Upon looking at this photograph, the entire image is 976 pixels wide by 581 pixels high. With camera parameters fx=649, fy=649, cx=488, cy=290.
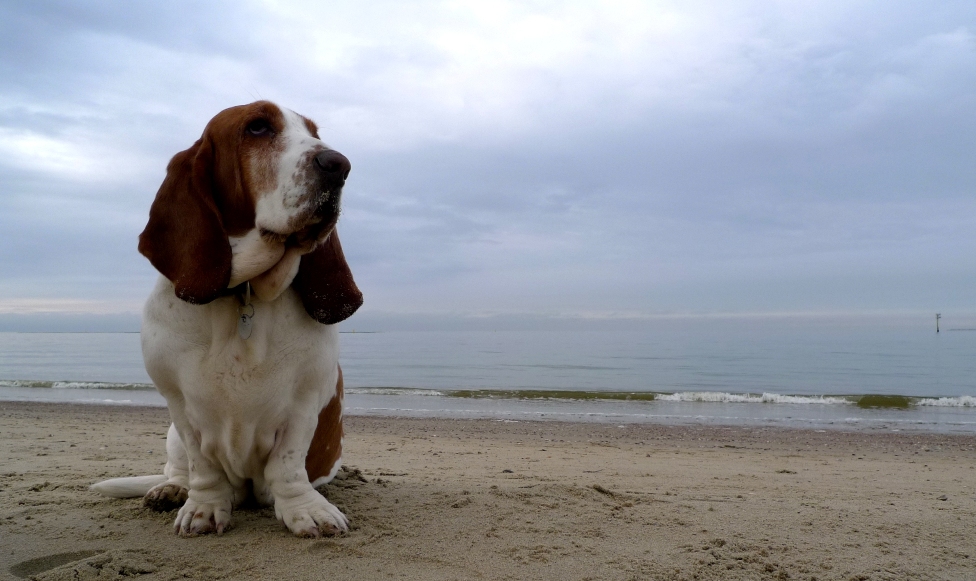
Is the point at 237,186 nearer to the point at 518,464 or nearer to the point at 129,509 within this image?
the point at 129,509

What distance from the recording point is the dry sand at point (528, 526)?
262 centimetres

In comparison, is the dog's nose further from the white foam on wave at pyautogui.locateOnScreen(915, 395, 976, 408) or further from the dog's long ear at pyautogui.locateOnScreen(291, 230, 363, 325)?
the white foam on wave at pyautogui.locateOnScreen(915, 395, 976, 408)

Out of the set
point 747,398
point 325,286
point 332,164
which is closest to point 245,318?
point 325,286

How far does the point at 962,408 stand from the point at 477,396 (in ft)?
35.8

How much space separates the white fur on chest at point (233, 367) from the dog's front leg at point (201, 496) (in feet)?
0.15

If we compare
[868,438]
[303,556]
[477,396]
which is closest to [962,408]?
[868,438]

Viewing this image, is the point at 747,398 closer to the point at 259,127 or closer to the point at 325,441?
the point at 325,441

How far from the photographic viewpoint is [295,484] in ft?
9.78

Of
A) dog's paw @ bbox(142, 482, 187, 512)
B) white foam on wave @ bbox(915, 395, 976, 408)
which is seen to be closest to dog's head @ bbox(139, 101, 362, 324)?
dog's paw @ bbox(142, 482, 187, 512)

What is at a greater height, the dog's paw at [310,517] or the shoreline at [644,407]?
the dog's paw at [310,517]

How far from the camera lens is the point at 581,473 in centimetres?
572

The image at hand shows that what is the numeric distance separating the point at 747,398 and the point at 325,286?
1505 cm

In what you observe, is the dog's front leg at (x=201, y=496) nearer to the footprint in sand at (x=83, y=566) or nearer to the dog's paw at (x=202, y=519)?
the dog's paw at (x=202, y=519)

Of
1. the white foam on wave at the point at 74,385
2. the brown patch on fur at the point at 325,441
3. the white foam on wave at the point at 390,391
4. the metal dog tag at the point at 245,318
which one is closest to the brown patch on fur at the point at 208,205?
the metal dog tag at the point at 245,318
